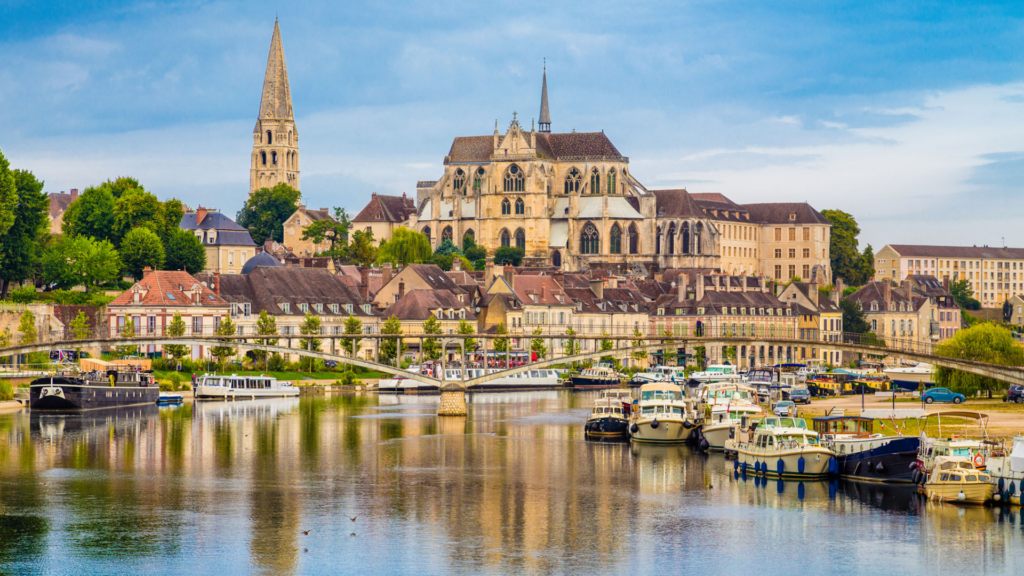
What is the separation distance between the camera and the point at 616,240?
623 ft

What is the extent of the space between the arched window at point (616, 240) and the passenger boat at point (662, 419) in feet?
393

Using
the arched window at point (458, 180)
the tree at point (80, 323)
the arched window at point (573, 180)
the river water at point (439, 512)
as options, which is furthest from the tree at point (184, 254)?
the arched window at point (573, 180)

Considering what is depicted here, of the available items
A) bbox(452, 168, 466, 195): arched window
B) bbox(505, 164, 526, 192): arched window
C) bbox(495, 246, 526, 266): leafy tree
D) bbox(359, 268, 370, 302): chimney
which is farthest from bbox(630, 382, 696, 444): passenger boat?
bbox(452, 168, 466, 195): arched window

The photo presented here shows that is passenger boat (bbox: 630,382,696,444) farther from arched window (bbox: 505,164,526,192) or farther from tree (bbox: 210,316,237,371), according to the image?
arched window (bbox: 505,164,526,192)

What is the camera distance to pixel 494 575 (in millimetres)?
39219

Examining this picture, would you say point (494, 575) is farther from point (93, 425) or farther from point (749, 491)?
point (93, 425)

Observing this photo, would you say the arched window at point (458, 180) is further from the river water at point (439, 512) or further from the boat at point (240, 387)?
the river water at point (439, 512)

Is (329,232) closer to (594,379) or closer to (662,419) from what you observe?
(594,379)

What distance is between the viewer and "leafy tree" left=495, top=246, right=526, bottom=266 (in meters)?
181

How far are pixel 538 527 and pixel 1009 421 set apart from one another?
26.0 m

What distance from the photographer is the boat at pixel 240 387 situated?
94188mm

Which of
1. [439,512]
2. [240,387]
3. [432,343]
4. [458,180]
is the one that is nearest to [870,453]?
[439,512]

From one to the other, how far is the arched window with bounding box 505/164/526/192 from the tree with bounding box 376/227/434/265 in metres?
30.6

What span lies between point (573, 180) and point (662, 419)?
423 feet
